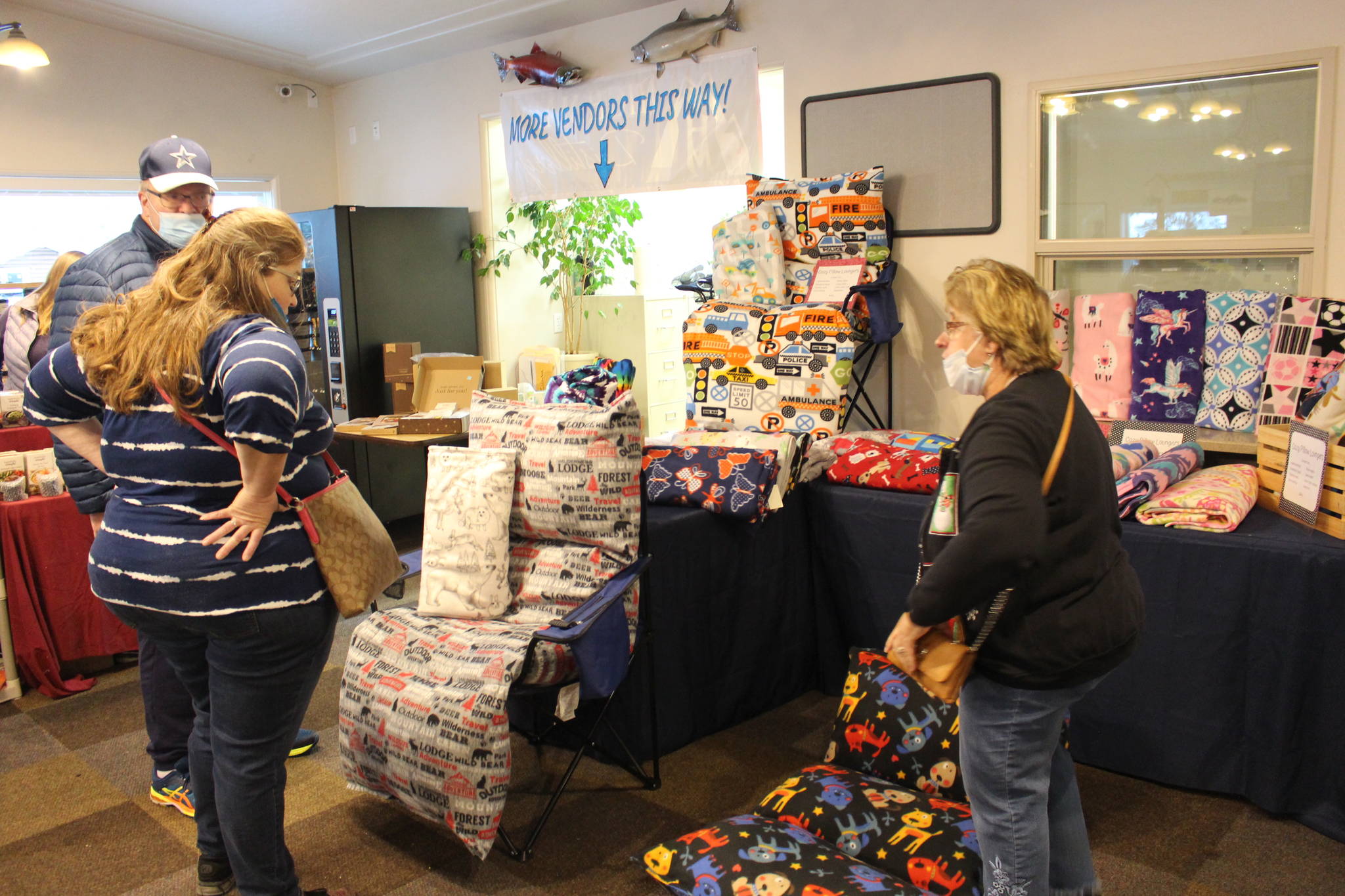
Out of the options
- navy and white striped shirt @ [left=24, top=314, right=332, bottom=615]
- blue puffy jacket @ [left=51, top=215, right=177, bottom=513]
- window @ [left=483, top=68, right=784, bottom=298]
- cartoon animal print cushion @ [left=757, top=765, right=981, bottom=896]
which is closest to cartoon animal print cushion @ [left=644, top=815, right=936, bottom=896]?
cartoon animal print cushion @ [left=757, top=765, right=981, bottom=896]

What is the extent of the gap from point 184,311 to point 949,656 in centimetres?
144

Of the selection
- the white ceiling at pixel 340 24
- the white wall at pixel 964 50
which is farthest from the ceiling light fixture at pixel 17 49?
the white wall at pixel 964 50

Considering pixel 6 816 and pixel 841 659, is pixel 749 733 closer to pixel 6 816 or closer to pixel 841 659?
pixel 841 659

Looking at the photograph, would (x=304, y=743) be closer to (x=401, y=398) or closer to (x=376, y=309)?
(x=401, y=398)

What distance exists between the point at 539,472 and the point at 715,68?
9.20 feet

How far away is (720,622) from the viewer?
2906mm

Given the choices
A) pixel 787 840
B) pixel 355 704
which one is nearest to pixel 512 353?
pixel 355 704

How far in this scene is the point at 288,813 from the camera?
2605 millimetres

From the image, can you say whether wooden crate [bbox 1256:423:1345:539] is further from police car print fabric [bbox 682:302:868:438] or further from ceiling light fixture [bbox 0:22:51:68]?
ceiling light fixture [bbox 0:22:51:68]

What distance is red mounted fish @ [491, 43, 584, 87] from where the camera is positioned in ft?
16.7

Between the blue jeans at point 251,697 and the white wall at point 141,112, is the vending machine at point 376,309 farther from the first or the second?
the blue jeans at point 251,697

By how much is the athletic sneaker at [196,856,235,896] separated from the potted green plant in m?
4.07

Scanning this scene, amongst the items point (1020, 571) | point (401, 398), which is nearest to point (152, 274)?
point (1020, 571)

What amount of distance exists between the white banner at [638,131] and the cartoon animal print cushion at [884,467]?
196 cm
